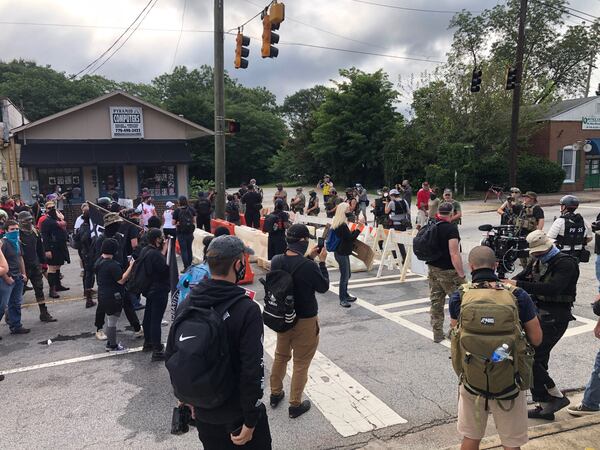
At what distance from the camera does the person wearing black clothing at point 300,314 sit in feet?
14.5

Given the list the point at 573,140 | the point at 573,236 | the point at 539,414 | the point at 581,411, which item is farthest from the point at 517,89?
the point at 539,414

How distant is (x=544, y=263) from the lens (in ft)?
13.9

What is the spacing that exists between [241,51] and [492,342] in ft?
36.6

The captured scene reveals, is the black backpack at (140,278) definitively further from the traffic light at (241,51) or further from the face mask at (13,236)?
the traffic light at (241,51)

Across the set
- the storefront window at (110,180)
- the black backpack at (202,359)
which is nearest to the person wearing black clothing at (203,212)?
the storefront window at (110,180)

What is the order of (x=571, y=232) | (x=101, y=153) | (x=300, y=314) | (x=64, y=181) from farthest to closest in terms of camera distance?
(x=64, y=181) → (x=101, y=153) → (x=571, y=232) → (x=300, y=314)

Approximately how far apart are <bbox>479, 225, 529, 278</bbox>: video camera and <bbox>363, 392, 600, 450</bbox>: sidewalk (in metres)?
5.10

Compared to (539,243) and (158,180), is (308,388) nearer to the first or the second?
(539,243)

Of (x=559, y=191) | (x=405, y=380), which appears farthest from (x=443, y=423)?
(x=559, y=191)

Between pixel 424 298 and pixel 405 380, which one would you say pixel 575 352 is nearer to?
pixel 405 380

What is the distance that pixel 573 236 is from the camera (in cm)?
749

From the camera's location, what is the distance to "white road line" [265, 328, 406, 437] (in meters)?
4.41

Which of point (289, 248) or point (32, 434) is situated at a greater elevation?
point (289, 248)

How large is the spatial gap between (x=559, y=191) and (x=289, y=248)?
1190 inches
